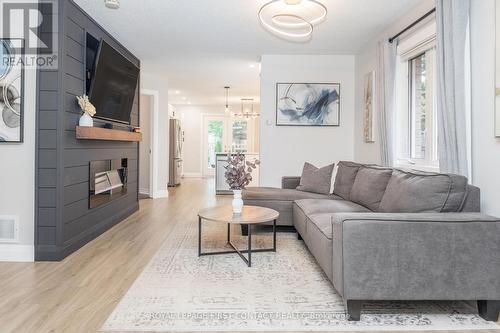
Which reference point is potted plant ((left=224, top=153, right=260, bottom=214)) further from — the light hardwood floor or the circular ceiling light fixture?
the circular ceiling light fixture

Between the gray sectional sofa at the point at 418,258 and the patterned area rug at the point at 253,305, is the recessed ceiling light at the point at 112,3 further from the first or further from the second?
the gray sectional sofa at the point at 418,258

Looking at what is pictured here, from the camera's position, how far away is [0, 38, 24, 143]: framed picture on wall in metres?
3.18

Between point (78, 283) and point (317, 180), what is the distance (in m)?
2.94

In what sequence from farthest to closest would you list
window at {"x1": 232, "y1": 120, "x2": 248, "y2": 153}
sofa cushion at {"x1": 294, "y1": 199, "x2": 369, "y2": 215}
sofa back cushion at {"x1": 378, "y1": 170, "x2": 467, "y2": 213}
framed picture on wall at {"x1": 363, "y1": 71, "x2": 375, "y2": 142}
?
window at {"x1": 232, "y1": 120, "x2": 248, "y2": 153} < framed picture on wall at {"x1": 363, "y1": 71, "x2": 375, "y2": 142} < sofa cushion at {"x1": 294, "y1": 199, "x2": 369, "y2": 215} < sofa back cushion at {"x1": 378, "y1": 170, "x2": 467, "y2": 213}

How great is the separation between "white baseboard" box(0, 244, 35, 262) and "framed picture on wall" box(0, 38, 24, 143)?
97cm

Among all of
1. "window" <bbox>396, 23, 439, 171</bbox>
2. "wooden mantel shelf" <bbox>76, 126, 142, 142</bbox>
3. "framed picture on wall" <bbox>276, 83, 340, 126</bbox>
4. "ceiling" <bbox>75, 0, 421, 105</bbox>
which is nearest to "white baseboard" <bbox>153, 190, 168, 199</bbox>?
"ceiling" <bbox>75, 0, 421, 105</bbox>

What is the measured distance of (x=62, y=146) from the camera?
10.7 ft

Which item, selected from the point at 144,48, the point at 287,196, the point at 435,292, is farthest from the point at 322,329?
the point at 144,48

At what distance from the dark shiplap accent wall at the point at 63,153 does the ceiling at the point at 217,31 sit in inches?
19.6

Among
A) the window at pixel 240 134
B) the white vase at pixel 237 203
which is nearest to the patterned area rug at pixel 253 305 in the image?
the white vase at pixel 237 203

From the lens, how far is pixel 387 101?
13.3ft

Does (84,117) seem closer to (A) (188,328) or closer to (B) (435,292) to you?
(A) (188,328)

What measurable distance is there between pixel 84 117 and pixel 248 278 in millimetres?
2310

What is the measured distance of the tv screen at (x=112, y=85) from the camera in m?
3.90
